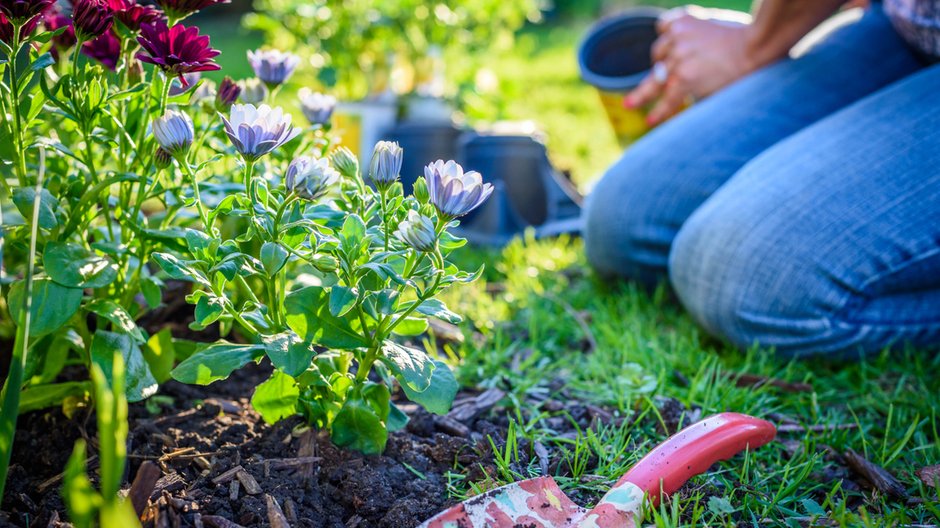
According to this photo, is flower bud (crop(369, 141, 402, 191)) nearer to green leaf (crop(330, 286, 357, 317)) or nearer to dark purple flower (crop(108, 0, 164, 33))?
green leaf (crop(330, 286, 357, 317))

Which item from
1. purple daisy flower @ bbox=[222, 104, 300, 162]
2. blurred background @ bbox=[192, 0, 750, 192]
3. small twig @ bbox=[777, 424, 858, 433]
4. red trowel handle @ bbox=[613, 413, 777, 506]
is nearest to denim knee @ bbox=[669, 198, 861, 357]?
small twig @ bbox=[777, 424, 858, 433]

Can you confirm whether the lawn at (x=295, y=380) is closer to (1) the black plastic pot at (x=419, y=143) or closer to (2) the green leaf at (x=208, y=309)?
(2) the green leaf at (x=208, y=309)

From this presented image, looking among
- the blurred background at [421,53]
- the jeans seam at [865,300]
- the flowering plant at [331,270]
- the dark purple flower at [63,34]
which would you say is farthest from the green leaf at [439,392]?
the blurred background at [421,53]

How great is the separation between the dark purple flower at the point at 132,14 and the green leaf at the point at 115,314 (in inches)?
12.1

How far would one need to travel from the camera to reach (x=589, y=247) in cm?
191

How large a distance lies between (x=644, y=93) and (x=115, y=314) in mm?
1603

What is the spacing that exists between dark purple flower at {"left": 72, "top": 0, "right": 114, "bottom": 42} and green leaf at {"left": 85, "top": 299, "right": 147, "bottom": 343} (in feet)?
0.96

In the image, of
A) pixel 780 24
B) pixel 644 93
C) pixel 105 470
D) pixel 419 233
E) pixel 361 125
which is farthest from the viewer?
pixel 361 125

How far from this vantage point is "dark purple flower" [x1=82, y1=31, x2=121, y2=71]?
105 centimetres

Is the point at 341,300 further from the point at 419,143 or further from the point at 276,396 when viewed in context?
the point at 419,143

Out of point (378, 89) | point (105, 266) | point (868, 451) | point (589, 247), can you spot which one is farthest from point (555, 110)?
point (105, 266)

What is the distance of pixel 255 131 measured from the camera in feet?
2.66

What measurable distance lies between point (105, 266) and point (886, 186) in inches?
47.1

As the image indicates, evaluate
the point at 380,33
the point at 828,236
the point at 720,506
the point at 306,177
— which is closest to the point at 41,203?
the point at 306,177
